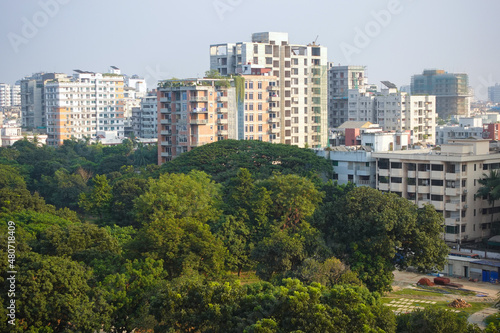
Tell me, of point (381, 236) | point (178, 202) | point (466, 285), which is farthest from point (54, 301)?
point (466, 285)

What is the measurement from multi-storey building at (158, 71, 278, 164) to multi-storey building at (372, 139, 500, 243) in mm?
19561

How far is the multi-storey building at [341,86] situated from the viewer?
283 ft

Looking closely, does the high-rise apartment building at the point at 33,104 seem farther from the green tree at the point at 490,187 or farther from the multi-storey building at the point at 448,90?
the green tree at the point at 490,187

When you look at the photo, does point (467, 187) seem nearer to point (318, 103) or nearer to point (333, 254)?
point (333, 254)

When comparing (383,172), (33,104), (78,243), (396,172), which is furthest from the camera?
(33,104)

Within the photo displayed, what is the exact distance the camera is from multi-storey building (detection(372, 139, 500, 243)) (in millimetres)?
38812

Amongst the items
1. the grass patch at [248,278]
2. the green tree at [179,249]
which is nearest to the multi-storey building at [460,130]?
the grass patch at [248,278]

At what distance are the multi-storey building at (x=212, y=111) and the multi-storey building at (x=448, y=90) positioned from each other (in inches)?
2448

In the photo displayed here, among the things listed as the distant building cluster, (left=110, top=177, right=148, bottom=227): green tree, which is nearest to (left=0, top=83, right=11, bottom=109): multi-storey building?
the distant building cluster

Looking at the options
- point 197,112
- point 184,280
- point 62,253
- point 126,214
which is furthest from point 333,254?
point 197,112

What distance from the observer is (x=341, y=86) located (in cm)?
8850

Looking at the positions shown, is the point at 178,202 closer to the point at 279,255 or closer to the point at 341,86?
the point at 279,255

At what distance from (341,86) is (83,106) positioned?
33.6m

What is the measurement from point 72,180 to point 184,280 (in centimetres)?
3602
